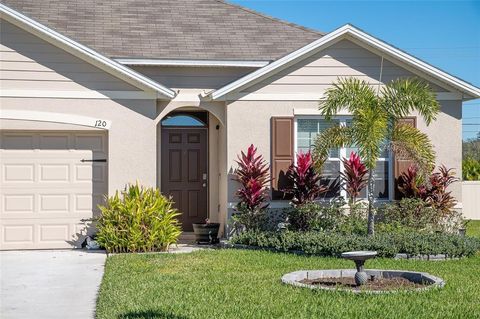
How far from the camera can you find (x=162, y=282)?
10164 millimetres

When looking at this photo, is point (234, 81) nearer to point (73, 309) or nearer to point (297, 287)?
point (297, 287)

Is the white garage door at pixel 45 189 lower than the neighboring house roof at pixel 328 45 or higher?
lower

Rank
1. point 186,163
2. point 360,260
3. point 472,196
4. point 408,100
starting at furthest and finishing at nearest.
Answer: point 472,196
point 186,163
point 408,100
point 360,260

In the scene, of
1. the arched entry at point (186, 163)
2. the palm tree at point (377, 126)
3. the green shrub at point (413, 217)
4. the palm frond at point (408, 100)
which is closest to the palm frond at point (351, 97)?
the palm tree at point (377, 126)

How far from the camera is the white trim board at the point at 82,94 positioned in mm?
14555

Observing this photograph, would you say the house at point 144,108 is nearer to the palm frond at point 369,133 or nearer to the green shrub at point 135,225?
the green shrub at point 135,225

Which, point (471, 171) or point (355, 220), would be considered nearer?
point (355, 220)

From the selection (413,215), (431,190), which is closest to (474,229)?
(431,190)

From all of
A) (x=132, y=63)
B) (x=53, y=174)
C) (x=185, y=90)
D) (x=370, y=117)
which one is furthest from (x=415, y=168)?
(x=53, y=174)

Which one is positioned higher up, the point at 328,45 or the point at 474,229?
the point at 328,45

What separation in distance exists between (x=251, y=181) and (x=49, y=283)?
16.4 feet

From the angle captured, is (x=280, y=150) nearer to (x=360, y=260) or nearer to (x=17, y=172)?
(x=17, y=172)

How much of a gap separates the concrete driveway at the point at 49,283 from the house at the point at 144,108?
1.24 meters

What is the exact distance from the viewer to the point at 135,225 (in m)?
13.9
